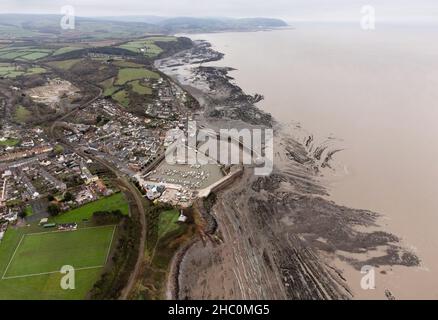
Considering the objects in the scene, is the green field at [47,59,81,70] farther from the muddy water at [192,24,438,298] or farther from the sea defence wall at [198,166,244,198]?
the sea defence wall at [198,166,244,198]

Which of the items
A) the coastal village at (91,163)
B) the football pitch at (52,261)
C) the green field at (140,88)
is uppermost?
the green field at (140,88)

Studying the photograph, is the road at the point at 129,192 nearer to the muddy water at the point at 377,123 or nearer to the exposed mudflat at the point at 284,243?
the exposed mudflat at the point at 284,243

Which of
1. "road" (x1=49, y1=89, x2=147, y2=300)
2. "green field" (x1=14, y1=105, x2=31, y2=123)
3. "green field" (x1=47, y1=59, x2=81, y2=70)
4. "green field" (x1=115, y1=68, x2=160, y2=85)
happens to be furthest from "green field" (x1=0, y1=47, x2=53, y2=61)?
"road" (x1=49, y1=89, x2=147, y2=300)

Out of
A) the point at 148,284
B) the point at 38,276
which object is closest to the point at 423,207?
the point at 148,284

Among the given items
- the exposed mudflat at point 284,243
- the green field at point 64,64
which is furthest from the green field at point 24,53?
the exposed mudflat at point 284,243

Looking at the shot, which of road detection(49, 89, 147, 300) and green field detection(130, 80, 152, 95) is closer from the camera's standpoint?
road detection(49, 89, 147, 300)

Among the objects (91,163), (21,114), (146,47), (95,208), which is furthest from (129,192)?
(146,47)
